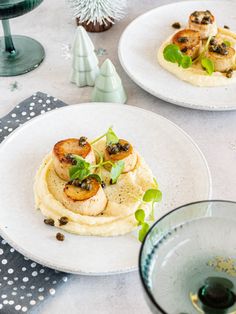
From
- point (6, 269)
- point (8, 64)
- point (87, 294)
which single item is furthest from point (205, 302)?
point (8, 64)

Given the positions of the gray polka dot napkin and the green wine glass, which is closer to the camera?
the gray polka dot napkin

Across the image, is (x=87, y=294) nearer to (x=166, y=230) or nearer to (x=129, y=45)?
(x=166, y=230)

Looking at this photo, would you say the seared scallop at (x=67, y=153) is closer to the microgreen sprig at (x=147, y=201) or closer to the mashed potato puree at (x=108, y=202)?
the mashed potato puree at (x=108, y=202)

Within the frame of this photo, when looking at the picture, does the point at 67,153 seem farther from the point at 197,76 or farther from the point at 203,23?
the point at 203,23

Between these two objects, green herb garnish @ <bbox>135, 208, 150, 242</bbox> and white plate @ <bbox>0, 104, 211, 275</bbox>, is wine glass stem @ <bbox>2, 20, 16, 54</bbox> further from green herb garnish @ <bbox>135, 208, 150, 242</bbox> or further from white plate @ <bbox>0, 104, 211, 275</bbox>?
green herb garnish @ <bbox>135, 208, 150, 242</bbox>

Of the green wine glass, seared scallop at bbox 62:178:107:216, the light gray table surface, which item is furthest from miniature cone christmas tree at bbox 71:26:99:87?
seared scallop at bbox 62:178:107:216
